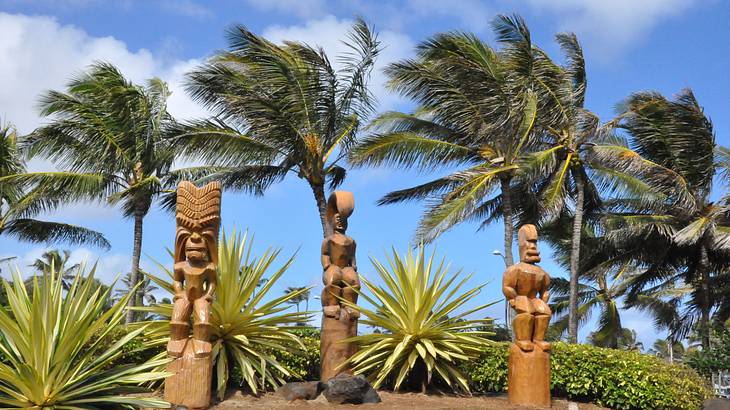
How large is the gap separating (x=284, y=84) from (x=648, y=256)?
14027 mm

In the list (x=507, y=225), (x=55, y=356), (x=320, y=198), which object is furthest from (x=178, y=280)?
(x=507, y=225)

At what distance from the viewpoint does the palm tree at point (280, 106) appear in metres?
18.5

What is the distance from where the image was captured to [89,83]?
21359 mm

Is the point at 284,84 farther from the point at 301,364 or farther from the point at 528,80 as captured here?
the point at 301,364

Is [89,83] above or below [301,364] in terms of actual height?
above

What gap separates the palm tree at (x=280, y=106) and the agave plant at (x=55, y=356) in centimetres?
1097

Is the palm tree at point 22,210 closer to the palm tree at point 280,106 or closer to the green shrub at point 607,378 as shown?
the palm tree at point 280,106

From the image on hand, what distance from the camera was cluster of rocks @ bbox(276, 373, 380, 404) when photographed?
914 cm

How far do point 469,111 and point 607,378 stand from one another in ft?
33.7

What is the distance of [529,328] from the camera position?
9875 mm

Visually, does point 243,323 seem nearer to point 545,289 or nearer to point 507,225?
point 545,289

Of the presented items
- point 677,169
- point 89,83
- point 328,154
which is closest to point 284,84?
point 328,154

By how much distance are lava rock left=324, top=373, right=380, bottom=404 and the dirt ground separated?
4.7 inches

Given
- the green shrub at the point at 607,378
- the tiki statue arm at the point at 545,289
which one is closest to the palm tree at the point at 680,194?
the green shrub at the point at 607,378
